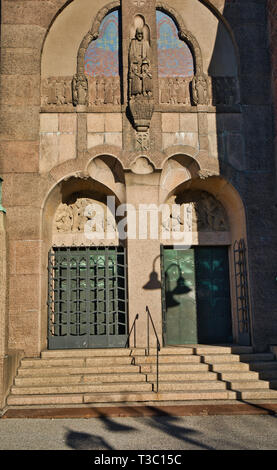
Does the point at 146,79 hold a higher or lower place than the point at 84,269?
higher

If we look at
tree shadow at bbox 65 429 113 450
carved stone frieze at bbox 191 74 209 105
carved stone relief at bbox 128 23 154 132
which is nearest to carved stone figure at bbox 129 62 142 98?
carved stone relief at bbox 128 23 154 132

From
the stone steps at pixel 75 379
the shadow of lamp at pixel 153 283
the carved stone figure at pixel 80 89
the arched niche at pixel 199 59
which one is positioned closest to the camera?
the stone steps at pixel 75 379

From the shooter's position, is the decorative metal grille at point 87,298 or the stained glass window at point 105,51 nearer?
the decorative metal grille at point 87,298

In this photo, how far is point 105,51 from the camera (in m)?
12.0

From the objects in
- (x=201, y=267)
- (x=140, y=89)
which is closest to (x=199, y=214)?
(x=201, y=267)

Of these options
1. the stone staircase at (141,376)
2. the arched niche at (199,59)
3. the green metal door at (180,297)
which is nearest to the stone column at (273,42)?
the arched niche at (199,59)

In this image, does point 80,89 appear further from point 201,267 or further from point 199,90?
point 201,267

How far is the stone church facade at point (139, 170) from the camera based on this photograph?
1080cm

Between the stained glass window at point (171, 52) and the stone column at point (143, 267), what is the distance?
2907 millimetres

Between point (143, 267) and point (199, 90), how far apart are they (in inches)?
185

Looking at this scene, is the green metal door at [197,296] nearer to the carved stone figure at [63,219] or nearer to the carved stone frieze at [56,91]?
the carved stone figure at [63,219]

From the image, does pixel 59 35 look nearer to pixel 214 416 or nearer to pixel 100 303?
pixel 100 303

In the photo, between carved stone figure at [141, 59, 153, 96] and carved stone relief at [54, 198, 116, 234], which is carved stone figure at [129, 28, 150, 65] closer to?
carved stone figure at [141, 59, 153, 96]
